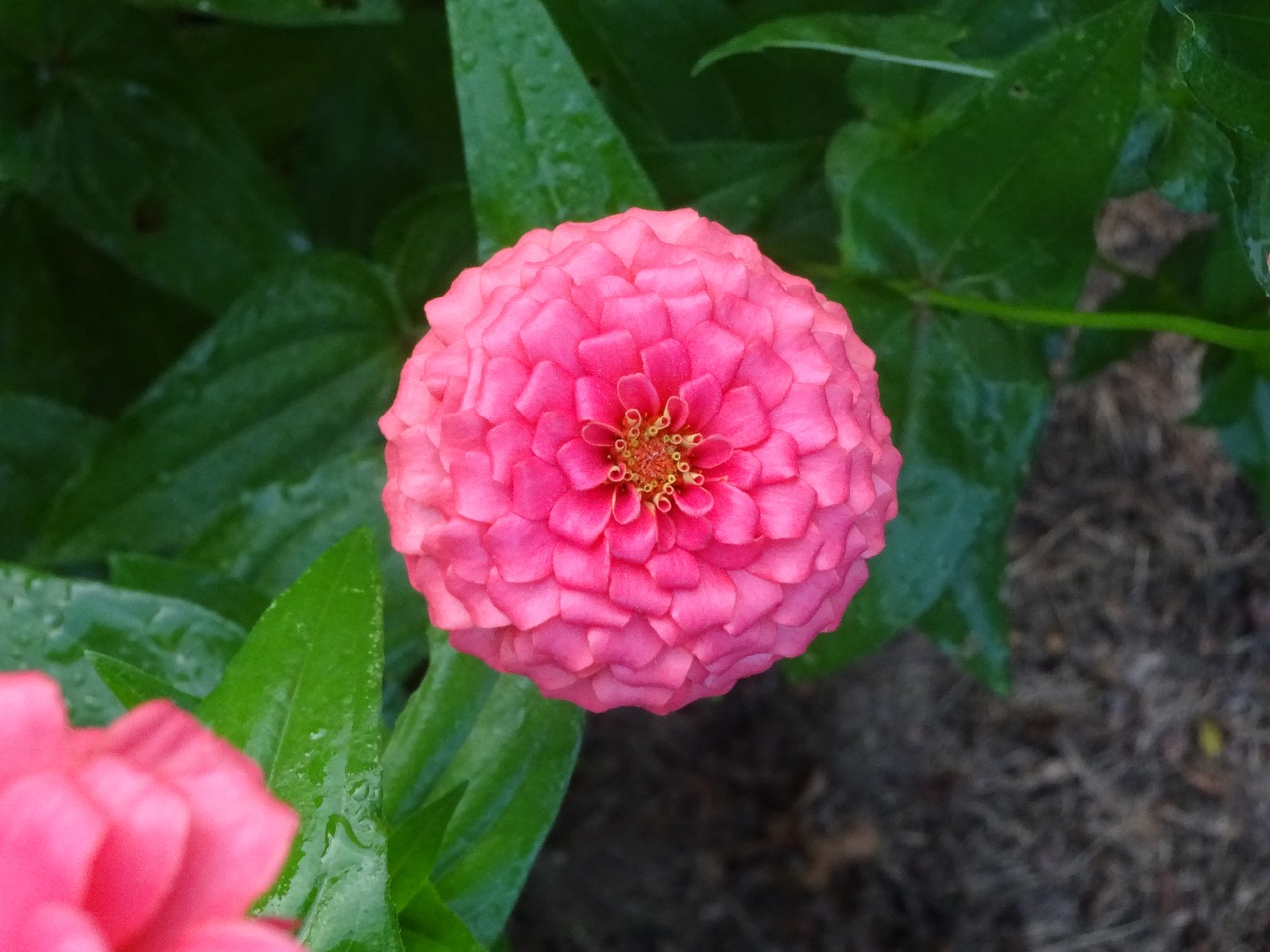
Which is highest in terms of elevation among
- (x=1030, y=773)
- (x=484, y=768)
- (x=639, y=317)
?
(x=639, y=317)

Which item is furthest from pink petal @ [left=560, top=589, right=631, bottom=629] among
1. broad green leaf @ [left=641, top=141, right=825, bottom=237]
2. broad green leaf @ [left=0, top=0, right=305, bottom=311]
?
broad green leaf @ [left=0, top=0, right=305, bottom=311]

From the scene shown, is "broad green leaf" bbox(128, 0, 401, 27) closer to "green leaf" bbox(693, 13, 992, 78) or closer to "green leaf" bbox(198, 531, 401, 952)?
"green leaf" bbox(693, 13, 992, 78)

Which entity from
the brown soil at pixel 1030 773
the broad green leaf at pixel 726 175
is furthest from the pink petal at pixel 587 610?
the brown soil at pixel 1030 773

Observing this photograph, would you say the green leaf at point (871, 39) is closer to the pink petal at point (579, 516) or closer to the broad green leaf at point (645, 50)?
the broad green leaf at point (645, 50)

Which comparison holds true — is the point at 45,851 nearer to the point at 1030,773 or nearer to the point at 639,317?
the point at 639,317

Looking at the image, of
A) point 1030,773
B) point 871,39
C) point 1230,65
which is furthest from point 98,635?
point 1030,773
